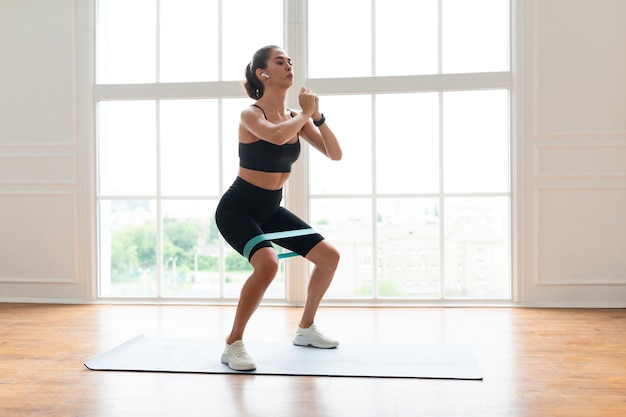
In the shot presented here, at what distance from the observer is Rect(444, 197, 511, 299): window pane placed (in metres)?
4.66

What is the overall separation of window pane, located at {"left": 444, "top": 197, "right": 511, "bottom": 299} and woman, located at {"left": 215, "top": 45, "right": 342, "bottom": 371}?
1.66 metres

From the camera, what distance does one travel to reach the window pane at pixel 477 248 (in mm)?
4664

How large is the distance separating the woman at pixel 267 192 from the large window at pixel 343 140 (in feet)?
4.77

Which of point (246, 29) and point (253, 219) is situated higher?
point (246, 29)

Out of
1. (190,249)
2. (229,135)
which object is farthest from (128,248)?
(229,135)

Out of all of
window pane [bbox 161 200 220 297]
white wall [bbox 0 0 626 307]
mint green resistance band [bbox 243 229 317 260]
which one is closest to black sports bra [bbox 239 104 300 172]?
mint green resistance band [bbox 243 229 317 260]

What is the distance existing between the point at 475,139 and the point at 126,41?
269 cm

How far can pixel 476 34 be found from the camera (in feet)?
15.3

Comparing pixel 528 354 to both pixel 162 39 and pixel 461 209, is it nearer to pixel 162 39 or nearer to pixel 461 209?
pixel 461 209

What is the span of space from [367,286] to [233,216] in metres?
1.96

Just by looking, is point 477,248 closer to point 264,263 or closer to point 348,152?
point 348,152

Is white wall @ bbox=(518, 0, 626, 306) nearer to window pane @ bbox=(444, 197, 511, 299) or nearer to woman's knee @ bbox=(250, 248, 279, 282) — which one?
window pane @ bbox=(444, 197, 511, 299)

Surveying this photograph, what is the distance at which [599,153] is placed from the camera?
451 centimetres

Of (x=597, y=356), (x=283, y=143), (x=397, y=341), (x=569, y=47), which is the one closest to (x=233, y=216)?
(x=283, y=143)
